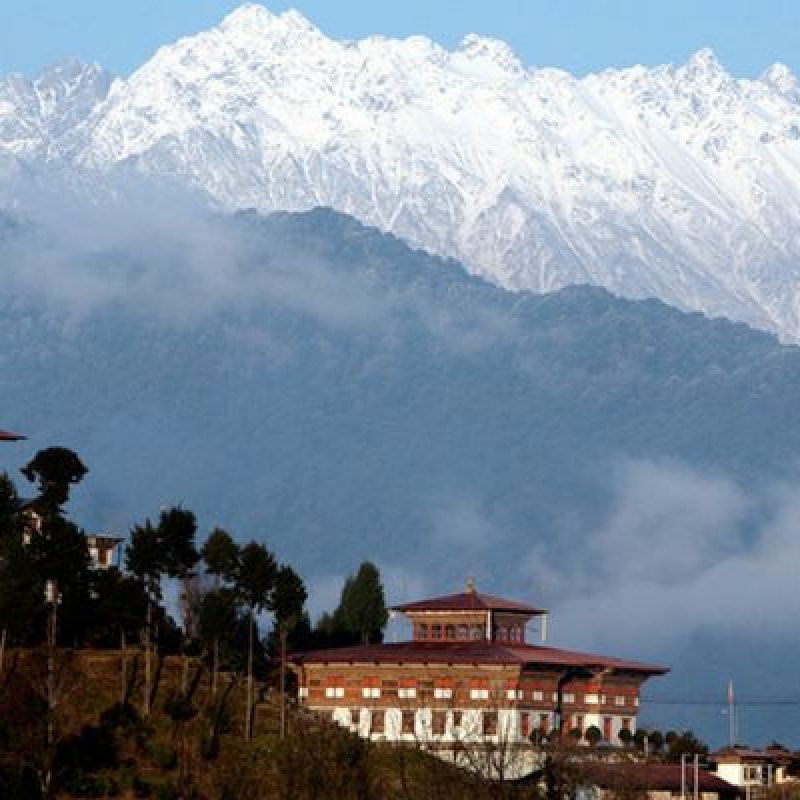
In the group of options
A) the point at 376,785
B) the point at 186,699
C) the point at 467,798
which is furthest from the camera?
the point at 186,699

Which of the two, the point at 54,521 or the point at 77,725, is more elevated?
the point at 54,521

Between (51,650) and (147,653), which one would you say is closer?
(51,650)

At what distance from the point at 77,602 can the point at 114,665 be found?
7489 mm

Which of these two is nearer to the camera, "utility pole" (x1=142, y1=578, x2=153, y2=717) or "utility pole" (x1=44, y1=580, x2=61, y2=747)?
"utility pole" (x1=44, y1=580, x2=61, y2=747)

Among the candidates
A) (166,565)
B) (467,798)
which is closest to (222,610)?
(166,565)

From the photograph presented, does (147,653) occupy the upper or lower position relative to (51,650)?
upper

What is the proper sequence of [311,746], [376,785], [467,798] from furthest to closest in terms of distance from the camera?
1. [376,785]
2. [311,746]
3. [467,798]

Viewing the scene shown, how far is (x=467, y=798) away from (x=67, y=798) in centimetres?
3004

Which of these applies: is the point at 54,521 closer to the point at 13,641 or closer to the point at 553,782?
the point at 13,641

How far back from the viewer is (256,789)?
163750 millimetres

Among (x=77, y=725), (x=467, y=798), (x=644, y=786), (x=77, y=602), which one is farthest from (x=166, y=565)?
(x=467, y=798)

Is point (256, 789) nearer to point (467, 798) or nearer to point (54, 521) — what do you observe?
point (467, 798)

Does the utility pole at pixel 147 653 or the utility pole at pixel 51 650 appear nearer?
the utility pole at pixel 51 650

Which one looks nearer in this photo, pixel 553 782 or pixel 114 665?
pixel 553 782
